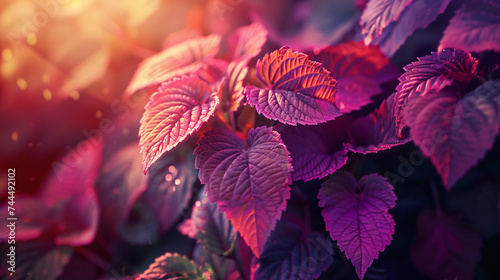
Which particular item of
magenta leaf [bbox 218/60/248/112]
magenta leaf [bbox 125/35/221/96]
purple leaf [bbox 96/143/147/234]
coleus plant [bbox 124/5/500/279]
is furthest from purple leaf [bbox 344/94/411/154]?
purple leaf [bbox 96/143/147/234]

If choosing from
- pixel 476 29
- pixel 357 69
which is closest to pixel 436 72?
pixel 476 29

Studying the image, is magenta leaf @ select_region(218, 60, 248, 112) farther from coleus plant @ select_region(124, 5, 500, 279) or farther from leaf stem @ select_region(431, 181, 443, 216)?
leaf stem @ select_region(431, 181, 443, 216)

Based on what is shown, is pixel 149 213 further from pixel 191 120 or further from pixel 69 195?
pixel 191 120

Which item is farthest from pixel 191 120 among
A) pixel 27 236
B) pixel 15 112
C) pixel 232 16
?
pixel 15 112

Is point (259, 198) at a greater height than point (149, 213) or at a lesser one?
greater

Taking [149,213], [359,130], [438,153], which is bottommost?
[149,213]

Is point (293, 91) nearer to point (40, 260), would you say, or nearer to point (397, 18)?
point (397, 18)
